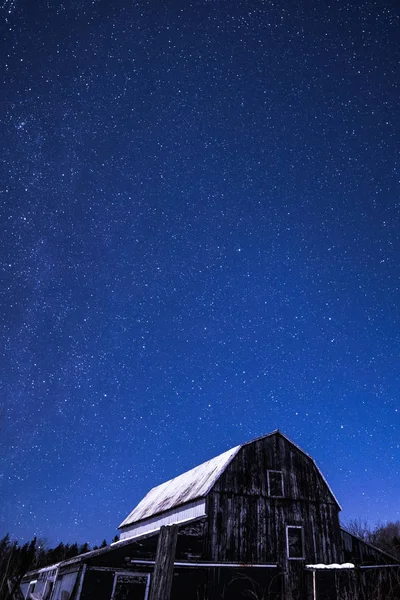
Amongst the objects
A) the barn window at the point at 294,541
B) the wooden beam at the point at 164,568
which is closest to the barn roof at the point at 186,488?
the barn window at the point at 294,541

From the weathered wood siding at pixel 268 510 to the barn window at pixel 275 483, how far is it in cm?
19

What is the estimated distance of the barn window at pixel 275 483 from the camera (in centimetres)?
2000

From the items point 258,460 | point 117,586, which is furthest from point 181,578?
point 258,460

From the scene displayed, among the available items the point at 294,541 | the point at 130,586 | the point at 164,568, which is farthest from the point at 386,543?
the point at 164,568

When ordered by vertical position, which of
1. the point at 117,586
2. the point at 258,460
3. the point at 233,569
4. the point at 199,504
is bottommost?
Result: the point at 117,586

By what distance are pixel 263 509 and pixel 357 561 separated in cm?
525

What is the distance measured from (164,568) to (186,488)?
18.9m

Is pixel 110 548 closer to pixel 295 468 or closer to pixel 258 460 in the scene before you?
pixel 258 460

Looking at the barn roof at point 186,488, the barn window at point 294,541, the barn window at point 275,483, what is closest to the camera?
the barn window at point 294,541

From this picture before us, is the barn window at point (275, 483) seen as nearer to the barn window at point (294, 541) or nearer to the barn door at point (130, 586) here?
the barn window at point (294, 541)

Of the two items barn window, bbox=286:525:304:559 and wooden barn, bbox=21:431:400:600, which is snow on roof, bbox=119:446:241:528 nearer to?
wooden barn, bbox=21:431:400:600

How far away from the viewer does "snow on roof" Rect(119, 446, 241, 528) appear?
64.7 feet

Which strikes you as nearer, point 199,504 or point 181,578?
point 181,578

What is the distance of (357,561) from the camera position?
19719mm
